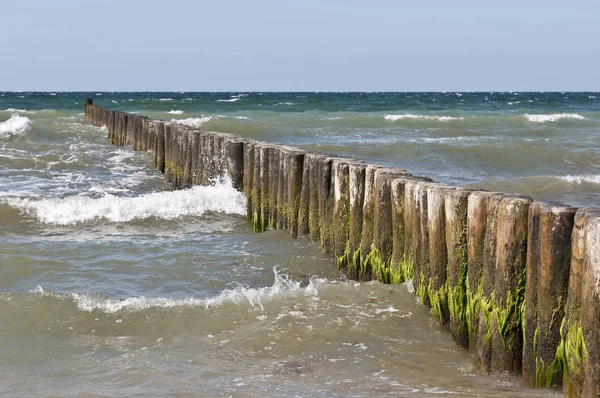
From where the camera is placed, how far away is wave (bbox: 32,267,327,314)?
20.2 feet

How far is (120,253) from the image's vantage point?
8297 millimetres

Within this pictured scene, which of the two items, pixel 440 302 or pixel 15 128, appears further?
pixel 15 128

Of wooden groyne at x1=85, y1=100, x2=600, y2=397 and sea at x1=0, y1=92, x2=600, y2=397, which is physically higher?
wooden groyne at x1=85, y1=100, x2=600, y2=397

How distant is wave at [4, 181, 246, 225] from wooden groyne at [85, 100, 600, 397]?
166 centimetres

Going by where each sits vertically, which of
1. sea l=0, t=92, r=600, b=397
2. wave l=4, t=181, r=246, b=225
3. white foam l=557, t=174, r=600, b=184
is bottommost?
sea l=0, t=92, r=600, b=397

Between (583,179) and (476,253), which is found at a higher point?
(476,253)

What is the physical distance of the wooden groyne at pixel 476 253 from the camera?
4.21 m

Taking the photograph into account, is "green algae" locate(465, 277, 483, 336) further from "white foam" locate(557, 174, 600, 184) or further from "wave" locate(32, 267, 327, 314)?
"white foam" locate(557, 174, 600, 184)

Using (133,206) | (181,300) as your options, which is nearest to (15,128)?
(133,206)

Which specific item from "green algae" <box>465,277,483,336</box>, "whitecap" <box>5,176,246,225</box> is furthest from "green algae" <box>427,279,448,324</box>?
"whitecap" <box>5,176,246,225</box>

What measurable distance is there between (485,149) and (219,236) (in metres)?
12.4

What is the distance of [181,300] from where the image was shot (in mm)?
6398

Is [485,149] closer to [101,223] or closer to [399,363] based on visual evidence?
[101,223]

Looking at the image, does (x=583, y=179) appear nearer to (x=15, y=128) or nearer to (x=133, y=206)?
(x=133, y=206)
